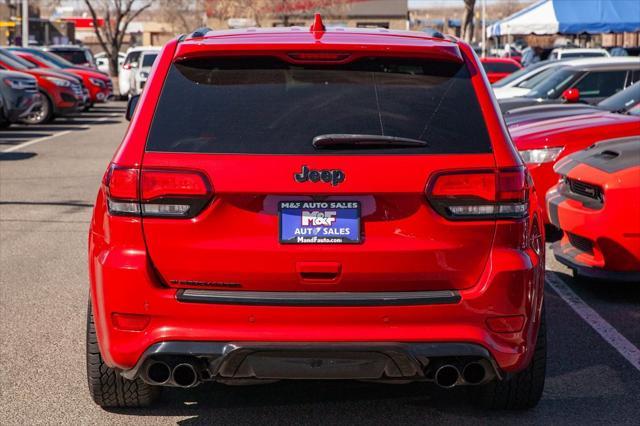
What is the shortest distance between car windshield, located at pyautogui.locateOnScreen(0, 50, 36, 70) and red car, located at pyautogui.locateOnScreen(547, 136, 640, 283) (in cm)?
2064

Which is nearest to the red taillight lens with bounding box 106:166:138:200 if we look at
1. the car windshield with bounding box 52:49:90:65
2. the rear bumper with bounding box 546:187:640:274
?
the rear bumper with bounding box 546:187:640:274

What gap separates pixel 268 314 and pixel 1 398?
5.78 ft

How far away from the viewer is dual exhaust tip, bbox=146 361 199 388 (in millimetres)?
4301

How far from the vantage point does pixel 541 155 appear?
9.77m

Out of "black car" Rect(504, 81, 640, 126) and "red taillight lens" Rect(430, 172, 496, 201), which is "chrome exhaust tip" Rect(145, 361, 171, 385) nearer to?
"red taillight lens" Rect(430, 172, 496, 201)

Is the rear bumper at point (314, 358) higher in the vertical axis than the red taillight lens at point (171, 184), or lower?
lower

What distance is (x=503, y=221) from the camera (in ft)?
14.3

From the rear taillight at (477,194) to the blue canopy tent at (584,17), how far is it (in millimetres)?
25287

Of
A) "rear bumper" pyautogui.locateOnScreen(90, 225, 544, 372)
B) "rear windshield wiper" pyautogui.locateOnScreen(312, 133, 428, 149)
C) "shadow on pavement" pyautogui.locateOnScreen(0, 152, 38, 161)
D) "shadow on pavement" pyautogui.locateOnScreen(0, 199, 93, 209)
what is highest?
"rear windshield wiper" pyautogui.locateOnScreen(312, 133, 428, 149)

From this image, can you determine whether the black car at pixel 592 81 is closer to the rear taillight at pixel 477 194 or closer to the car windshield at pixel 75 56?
the rear taillight at pixel 477 194

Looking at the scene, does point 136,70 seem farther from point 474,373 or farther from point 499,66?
point 474,373

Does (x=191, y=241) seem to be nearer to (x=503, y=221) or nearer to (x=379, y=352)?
(x=379, y=352)

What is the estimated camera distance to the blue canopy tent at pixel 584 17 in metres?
28.6

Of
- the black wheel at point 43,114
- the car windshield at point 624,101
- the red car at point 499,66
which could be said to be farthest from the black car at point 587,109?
the red car at point 499,66
